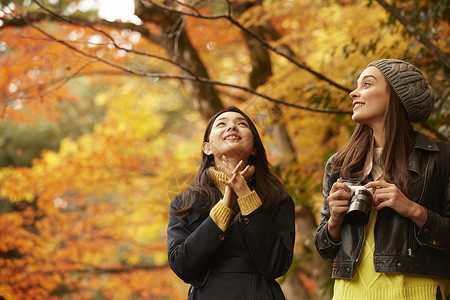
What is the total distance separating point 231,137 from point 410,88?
94 centimetres

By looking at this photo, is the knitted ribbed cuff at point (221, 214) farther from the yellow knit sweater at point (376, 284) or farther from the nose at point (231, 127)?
the yellow knit sweater at point (376, 284)

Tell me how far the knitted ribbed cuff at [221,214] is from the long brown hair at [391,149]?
577mm

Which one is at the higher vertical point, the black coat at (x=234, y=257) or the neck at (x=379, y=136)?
the neck at (x=379, y=136)

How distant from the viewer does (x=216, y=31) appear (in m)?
9.00

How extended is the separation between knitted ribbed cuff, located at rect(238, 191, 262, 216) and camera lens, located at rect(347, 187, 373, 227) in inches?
19.3

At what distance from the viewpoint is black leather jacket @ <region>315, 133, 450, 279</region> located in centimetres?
222

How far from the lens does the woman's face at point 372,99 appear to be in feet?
8.13

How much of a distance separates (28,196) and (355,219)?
8.39 meters

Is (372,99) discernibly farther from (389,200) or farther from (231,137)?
(231,137)

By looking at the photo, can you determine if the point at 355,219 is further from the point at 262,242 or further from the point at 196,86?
the point at 196,86

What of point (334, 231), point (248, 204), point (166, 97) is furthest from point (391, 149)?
point (166, 97)

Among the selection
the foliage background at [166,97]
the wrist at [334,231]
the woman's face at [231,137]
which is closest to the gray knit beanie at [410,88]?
the wrist at [334,231]

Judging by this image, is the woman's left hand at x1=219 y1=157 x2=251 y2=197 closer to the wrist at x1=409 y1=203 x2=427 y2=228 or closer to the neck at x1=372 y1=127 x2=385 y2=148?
the neck at x1=372 y1=127 x2=385 y2=148

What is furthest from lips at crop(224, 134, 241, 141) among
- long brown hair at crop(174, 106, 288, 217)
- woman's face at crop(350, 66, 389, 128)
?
woman's face at crop(350, 66, 389, 128)
